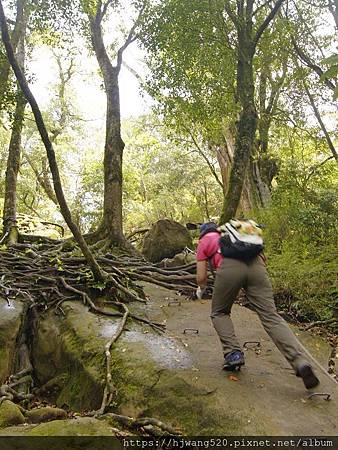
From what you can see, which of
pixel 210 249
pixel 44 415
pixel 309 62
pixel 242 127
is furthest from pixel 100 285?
pixel 309 62

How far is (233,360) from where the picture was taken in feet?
13.7

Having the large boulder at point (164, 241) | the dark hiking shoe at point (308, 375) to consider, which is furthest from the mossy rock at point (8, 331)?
the large boulder at point (164, 241)

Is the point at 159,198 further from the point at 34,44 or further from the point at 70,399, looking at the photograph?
the point at 70,399

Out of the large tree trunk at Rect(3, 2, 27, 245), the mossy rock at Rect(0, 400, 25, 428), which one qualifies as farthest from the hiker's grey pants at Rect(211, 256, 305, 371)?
the large tree trunk at Rect(3, 2, 27, 245)

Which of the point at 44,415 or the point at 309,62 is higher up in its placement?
the point at 309,62

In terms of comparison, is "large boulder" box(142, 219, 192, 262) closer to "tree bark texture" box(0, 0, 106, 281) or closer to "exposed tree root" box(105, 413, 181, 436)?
"tree bark texture" box(0, 0, 106, 281)

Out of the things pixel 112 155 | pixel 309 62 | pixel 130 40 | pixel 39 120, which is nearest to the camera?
pixel 39 120

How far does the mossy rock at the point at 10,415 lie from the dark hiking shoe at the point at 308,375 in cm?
267

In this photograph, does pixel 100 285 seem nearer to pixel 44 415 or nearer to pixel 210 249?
pixel 210 249

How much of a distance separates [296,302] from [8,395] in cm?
501

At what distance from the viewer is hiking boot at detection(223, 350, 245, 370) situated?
4172mm

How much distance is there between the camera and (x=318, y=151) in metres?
16.0

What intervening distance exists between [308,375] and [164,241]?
8.16 m

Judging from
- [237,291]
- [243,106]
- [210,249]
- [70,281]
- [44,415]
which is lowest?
[44,415]
